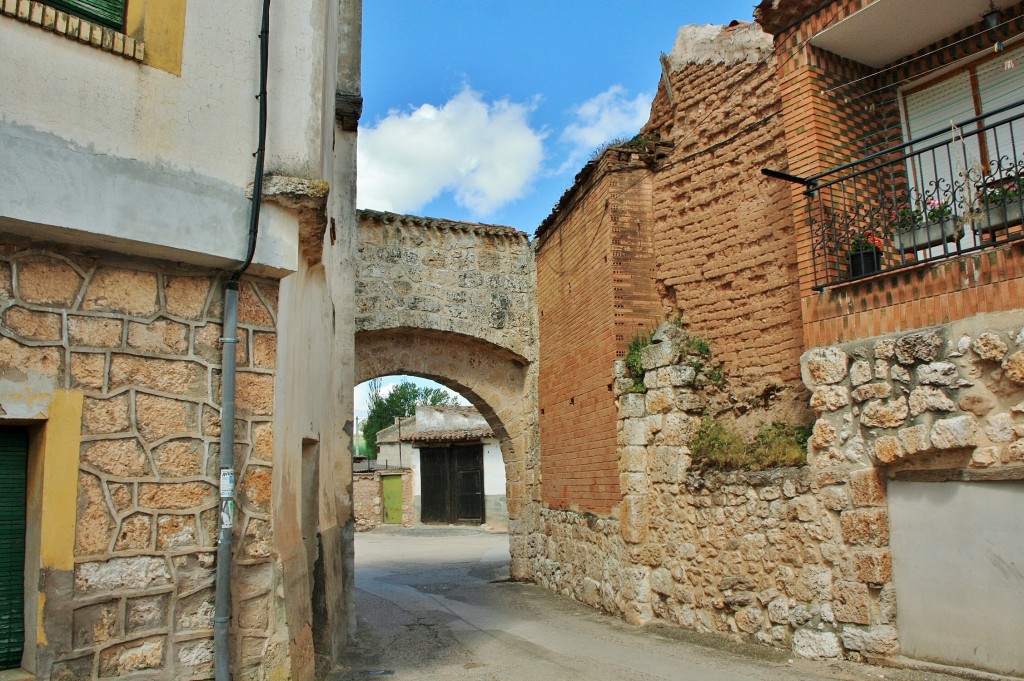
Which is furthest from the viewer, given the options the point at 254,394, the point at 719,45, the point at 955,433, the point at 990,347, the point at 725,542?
the point at 719,45

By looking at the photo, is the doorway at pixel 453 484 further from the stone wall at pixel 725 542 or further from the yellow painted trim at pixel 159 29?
the yellow painted trim at pixel 159 29

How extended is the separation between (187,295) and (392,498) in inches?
1043

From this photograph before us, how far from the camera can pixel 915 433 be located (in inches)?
202

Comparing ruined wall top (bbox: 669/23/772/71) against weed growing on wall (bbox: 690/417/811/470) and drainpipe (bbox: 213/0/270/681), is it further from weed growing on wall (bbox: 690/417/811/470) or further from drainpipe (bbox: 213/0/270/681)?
drainpipe (bbox: 213/0/270/681)

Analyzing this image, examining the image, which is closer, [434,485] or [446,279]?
[446,279]

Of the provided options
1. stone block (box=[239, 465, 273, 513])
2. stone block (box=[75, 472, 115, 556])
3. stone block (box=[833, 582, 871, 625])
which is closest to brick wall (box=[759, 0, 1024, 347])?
stone block (box=[833, 582, 871, 625])

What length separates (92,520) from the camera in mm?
3365

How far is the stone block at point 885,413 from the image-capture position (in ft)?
17.2

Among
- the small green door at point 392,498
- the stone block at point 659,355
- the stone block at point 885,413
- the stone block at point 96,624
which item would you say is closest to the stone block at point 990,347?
the stone block at point 885,413

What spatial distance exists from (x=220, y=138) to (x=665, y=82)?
611 cm

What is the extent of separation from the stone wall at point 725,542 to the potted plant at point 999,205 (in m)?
1.94

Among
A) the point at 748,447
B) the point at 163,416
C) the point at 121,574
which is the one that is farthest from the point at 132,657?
the point at 748,447

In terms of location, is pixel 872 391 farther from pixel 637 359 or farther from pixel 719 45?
pixel 719 45

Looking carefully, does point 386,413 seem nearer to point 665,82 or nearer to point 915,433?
point 665,82
